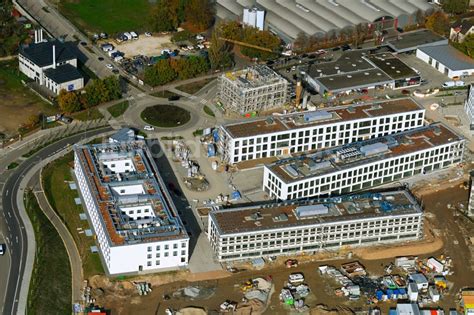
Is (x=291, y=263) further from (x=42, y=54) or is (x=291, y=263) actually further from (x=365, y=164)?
(x=42, y=54)

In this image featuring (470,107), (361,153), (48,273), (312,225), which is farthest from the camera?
(470,107)

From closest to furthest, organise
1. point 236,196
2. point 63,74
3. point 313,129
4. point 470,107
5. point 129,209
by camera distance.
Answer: point 129,209
point 236,196
point 313,129
point 470,107
point 63,74

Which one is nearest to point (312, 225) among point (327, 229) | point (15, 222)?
point (327, 229)

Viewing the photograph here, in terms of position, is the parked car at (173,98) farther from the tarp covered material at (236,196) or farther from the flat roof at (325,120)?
the tarp covered material at (236,196)

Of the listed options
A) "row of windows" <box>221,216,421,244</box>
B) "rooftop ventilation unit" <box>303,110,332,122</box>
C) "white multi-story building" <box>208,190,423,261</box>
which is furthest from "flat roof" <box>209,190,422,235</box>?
"rooftop ventilation unit" <box>303,110,332,122</box>

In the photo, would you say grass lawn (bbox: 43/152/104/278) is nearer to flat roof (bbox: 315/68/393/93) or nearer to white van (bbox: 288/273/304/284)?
white van (bbox: 288/273/304/284)
